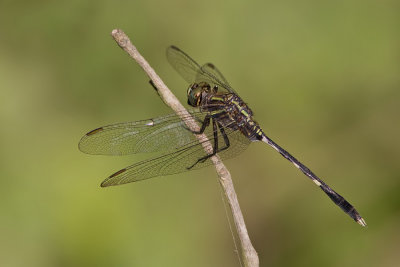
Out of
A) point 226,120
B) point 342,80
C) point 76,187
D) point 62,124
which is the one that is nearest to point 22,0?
point 62,124

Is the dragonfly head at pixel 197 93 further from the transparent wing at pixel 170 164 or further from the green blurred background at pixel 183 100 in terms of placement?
the green blurred background at pixel 183 100

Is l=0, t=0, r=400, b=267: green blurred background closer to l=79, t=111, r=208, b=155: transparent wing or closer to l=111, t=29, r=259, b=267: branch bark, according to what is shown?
l=79, t=111, r=208, b=155: transparent wing

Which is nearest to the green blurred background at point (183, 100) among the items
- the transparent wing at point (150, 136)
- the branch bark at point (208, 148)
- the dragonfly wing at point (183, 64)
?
the dragonfly wing at point (183, 64)

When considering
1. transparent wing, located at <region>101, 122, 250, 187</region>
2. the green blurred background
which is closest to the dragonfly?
transparent wing, located at <region>101, 122, 250, 187</region>

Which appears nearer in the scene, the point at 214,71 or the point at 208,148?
the point at 208,148

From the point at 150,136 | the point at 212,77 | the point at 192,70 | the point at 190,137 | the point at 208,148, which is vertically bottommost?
the point at 208,148

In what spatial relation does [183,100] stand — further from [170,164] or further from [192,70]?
[170,164]

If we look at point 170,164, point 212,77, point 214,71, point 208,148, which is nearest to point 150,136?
point 170,164
